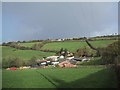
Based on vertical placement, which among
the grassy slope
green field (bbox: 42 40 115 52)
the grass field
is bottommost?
the grass field

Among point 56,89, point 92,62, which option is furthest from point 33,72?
point 92,62

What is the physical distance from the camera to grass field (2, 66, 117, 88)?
57.4 feet

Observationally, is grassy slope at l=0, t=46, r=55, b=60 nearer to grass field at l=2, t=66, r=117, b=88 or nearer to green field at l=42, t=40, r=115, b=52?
green field at l=42, t=40, r=115, b=52

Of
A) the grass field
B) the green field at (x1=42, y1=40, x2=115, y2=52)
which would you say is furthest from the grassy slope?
the grass field

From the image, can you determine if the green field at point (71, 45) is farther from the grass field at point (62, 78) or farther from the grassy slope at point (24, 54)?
the grass field at point (62, 78)

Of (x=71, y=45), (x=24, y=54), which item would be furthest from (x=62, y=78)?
(x=24, y=54)

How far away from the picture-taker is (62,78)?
1817cm

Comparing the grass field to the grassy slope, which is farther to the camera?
the grassy slope

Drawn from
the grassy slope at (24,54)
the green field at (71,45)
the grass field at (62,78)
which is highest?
the green field at (71,45)

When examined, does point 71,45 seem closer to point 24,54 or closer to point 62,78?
point 62,78

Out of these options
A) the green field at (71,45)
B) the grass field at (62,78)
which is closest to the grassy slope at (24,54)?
the green field at (71,45)

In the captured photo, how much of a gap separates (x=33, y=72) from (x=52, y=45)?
107 inches

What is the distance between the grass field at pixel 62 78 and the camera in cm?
1748

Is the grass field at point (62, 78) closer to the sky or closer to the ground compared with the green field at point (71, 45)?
closer to the ground
